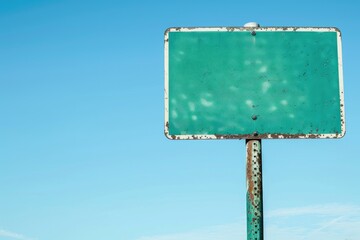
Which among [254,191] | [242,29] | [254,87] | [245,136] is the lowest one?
[254,191]

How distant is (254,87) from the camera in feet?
13.8

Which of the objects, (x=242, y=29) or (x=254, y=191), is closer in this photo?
(x=254, y=191)

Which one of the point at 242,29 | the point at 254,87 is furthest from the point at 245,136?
the point at 242,29

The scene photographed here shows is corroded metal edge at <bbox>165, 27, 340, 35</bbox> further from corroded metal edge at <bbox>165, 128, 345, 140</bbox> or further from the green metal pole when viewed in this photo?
the green metal pole

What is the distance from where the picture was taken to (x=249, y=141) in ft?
13.6

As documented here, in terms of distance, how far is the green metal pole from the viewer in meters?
4.04

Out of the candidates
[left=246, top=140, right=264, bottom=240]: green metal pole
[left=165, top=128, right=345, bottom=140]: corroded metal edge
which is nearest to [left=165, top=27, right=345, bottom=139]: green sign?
[left=165, top=128, right=345, bottom=140]: corroded metal edge

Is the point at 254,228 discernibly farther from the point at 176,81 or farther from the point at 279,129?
the point at 176,81

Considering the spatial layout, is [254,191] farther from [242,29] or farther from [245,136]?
[242,29]

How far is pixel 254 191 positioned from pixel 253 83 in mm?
854

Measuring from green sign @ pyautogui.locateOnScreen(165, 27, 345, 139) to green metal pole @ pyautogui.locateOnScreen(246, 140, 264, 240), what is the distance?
4.6 inches

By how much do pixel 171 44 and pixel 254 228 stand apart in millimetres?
1593

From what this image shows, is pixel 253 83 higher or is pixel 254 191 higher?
pixel 253 83

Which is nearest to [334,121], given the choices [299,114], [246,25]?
[299,114]
